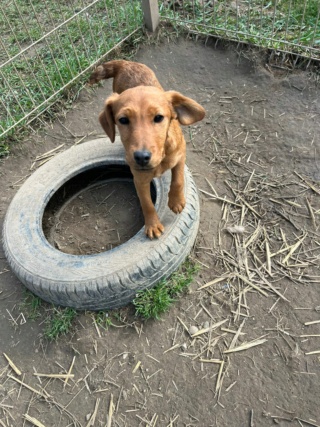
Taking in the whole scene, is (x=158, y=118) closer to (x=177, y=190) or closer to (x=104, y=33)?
(x=177, y=190)

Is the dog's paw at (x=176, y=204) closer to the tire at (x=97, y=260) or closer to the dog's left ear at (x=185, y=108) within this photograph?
the tire at (x=97, y=260)

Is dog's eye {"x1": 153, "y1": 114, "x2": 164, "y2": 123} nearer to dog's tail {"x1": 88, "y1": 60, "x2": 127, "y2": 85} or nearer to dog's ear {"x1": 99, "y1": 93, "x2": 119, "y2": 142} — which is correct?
dog's ear {"x1": 99, "y1": 93, "x2": 119, "y2": 142}

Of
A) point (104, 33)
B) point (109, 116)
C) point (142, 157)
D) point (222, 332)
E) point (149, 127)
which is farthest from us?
point (104, 33)

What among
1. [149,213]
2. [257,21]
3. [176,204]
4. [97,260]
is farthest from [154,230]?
[257,21]

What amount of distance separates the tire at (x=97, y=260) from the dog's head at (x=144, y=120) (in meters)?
0.77

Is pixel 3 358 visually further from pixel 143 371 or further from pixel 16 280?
pixel 143 371

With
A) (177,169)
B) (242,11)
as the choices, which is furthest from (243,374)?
(242,11)

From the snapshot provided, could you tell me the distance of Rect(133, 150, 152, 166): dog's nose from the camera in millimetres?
2420

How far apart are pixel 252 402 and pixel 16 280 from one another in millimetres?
2222

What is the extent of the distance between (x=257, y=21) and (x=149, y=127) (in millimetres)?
3931

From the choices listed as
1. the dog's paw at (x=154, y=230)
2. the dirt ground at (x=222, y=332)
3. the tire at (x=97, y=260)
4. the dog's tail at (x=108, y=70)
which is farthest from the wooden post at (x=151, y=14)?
the dog's paw at (x=154, y=230)

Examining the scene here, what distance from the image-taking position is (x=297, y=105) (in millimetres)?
4605

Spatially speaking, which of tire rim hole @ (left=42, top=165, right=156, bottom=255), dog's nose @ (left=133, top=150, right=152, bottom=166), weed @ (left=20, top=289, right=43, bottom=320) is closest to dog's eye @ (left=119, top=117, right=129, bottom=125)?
dog's nose @ (left=133, top=150, right=152, bottom=166)

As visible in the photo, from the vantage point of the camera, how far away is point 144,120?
8.34 ft
